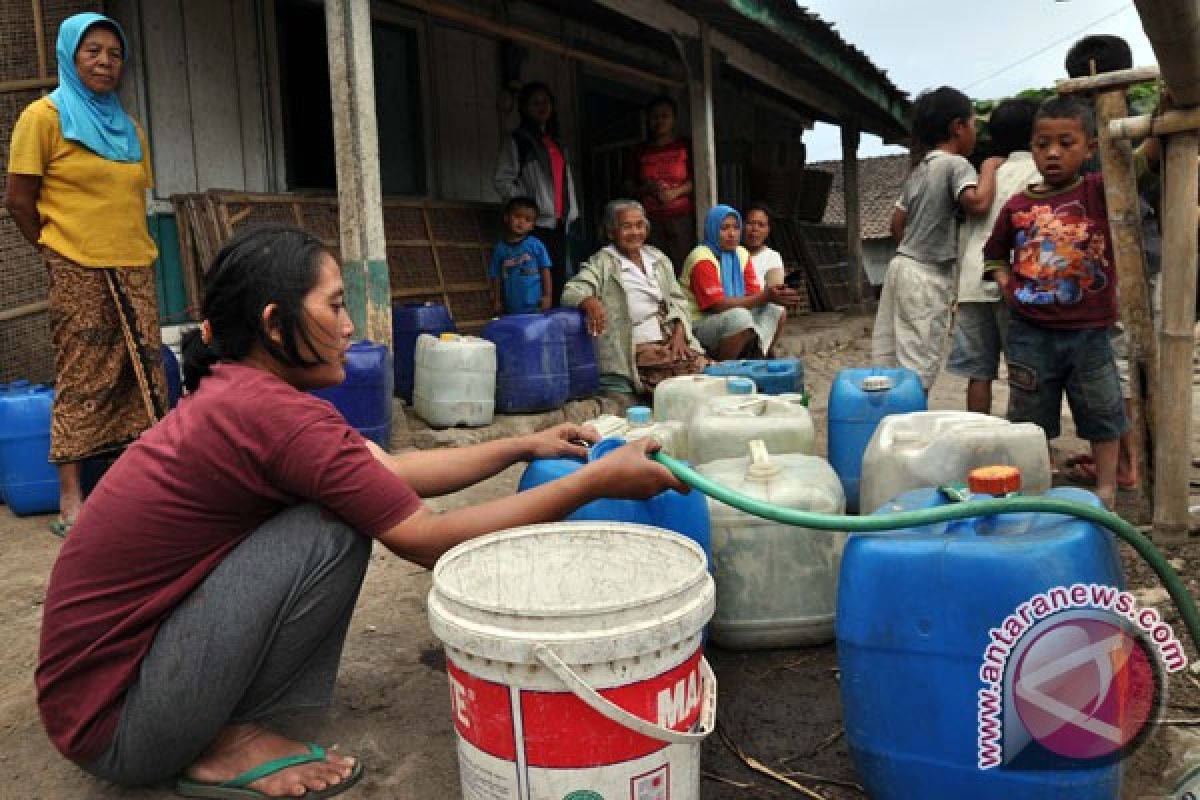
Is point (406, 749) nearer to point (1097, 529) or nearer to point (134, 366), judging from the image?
point (1097, 529)

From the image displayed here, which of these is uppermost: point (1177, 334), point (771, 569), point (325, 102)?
point (325, 102)

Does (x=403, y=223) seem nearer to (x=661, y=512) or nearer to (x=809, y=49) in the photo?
(x=809, y=49)

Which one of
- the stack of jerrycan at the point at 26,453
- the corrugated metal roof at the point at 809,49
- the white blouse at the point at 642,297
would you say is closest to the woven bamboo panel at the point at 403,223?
the white blouse at the point at 642,297

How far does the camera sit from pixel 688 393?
3508mm

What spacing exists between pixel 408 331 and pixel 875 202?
26.2 m

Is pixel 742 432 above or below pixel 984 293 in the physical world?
below

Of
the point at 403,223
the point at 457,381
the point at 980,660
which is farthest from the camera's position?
the point at 403,223

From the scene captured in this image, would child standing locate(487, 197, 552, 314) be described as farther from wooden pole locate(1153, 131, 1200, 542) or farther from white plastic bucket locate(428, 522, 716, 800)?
white plastic bucket locate(428, 522, 716, 800)

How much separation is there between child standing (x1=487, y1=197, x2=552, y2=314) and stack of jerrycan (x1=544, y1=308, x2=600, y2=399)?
0.50m

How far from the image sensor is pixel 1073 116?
320 cm

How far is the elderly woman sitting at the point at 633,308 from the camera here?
542 centimetres

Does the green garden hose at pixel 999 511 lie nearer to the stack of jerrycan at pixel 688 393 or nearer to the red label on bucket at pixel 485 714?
the red label on bucket at pixel 485 714

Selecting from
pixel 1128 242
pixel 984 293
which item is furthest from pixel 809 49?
pixel 1128 242

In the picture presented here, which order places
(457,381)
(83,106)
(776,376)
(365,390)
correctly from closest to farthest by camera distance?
1. (83,106)
2. (776,376)
3. (365,390)
4. (457,381)
